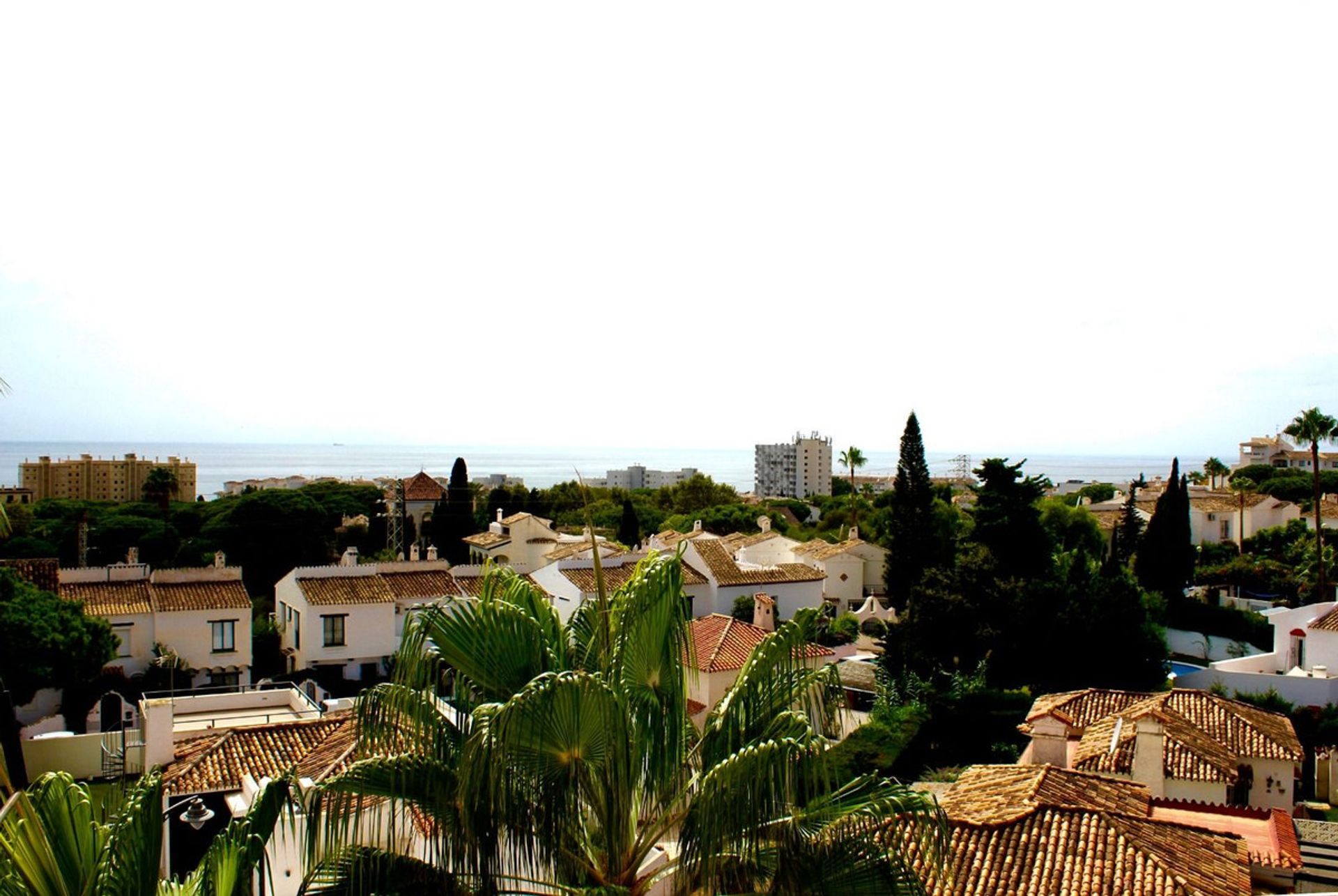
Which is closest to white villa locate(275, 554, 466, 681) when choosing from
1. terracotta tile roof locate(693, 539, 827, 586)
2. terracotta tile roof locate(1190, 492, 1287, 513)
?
terracotta tile roof locate(693, 539, 827, 586)

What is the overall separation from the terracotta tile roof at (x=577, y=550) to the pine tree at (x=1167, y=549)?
811 inches

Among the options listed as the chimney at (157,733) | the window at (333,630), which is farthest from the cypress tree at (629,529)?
the chimney at (157,733)

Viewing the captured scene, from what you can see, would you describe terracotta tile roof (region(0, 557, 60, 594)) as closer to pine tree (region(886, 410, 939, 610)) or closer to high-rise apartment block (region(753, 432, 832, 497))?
pine tree (region(886, 410, 939, 610))

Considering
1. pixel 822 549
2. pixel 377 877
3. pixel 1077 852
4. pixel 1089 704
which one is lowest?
pixel 822 549

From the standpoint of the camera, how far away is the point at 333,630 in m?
31.9

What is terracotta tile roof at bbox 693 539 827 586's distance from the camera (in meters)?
37.1

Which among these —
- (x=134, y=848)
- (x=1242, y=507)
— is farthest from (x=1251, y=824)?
(x=1242, y=507)

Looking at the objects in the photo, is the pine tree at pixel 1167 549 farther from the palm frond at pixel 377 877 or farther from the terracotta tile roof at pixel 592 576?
the palm frond at pixel 377 877

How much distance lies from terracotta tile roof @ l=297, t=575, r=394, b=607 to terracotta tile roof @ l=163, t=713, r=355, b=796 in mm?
15220

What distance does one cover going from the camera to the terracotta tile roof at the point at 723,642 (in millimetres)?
22875

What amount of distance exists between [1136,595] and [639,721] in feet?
83.9

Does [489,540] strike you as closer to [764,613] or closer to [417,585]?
[417,585]

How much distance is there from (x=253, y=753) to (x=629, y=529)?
170 ft

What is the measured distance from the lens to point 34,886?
4383mm
